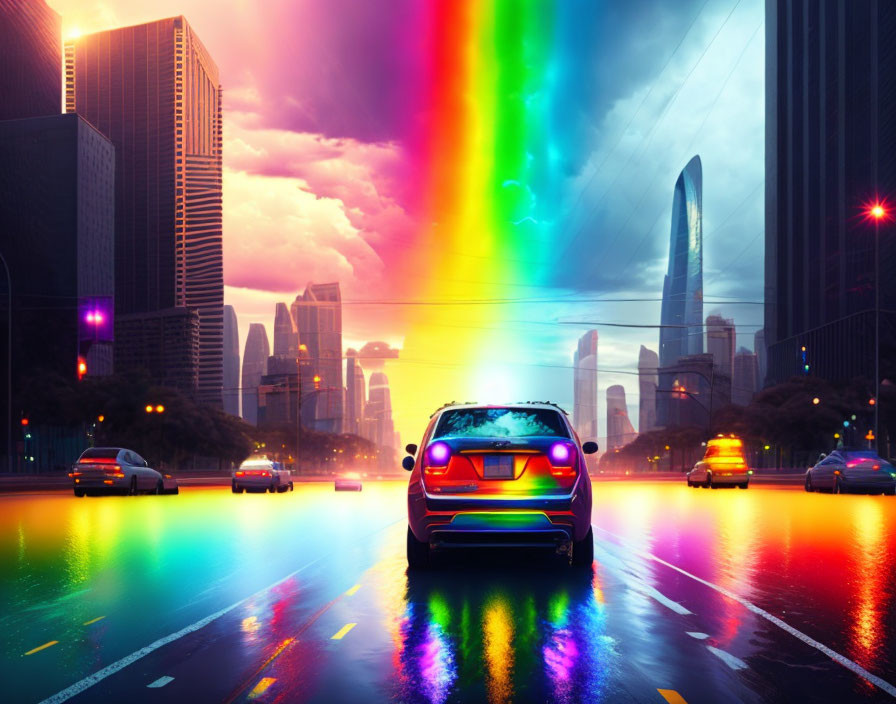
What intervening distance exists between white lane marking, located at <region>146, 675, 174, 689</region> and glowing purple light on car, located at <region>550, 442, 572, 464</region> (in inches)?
214

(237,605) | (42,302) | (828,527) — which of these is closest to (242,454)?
(42,302)

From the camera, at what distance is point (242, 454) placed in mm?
112188

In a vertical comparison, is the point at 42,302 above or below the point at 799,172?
below

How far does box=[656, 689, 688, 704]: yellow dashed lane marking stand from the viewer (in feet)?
19.2

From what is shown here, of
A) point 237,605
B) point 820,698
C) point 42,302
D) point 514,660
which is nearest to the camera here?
point 820,698

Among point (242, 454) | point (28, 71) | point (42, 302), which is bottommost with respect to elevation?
point (242, 454)

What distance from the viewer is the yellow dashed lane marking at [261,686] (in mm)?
6031

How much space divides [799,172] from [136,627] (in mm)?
130492

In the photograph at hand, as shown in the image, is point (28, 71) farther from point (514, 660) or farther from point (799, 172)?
point (514, 660)

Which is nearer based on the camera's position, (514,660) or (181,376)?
(514,660)

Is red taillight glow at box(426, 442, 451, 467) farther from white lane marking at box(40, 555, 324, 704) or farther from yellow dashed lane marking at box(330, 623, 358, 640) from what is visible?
yellow dashed lane marking at box(330, 623, 358, 640)

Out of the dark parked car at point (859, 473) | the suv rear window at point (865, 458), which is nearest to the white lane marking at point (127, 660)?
the dark parked car at point (859, 473)

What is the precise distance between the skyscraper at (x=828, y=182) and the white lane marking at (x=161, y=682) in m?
81.4

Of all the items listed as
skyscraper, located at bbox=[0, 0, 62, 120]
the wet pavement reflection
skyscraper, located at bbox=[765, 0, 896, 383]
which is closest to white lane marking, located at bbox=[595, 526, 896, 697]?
the wet pavement reflection
